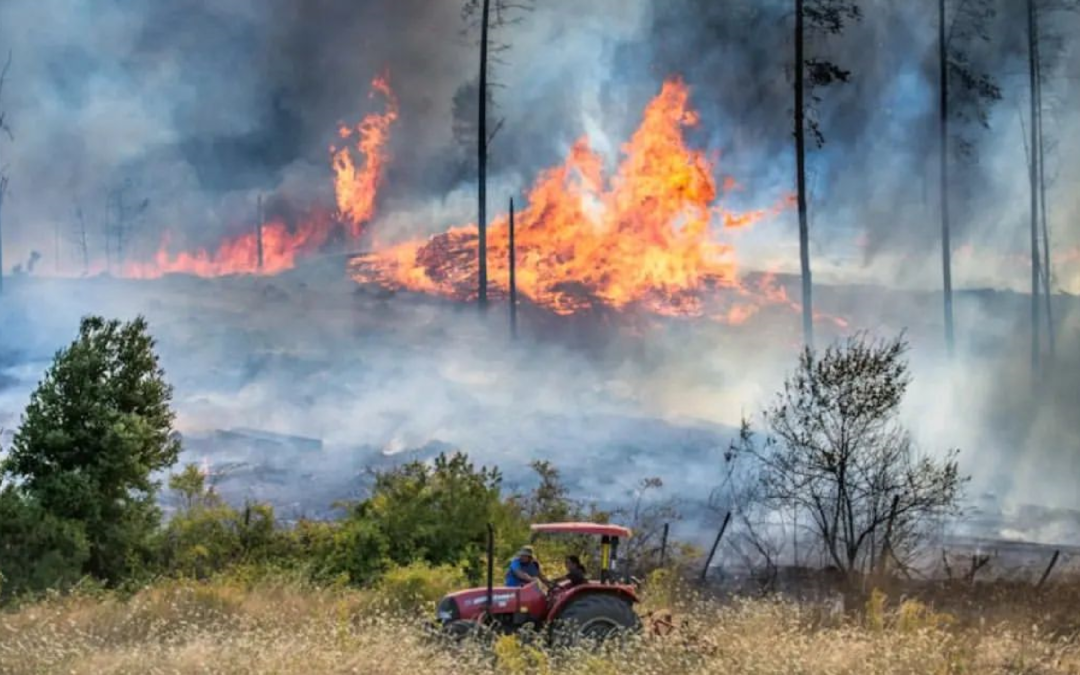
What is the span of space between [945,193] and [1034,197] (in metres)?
1.29

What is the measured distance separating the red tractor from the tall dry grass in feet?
0.84

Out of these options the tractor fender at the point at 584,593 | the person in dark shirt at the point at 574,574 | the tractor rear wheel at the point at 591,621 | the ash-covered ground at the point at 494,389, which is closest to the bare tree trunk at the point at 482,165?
the ash-covered ground at the point at 494,389

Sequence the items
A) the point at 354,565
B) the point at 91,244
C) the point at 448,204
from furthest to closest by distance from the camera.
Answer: the point at 448,204, the point at 91,244, the point at 354,565

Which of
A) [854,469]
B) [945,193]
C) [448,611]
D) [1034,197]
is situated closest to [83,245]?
[448,611]

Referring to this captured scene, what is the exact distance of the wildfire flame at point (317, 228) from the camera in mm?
15828

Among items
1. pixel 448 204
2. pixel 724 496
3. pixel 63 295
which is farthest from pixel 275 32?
pixel 724 496

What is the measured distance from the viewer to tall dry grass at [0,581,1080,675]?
9289 millimetres

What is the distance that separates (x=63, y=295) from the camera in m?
15.8

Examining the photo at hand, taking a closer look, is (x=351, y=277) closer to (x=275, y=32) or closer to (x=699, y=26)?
(x=275, y=32)

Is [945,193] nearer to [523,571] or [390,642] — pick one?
[523,571]

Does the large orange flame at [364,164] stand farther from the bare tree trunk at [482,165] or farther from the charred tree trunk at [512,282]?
the charred tree trunk at [512,282]

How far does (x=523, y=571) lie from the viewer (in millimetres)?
10305

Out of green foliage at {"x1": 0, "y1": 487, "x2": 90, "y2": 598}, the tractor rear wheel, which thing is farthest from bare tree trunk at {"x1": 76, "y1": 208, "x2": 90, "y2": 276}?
the tractor rear wheel

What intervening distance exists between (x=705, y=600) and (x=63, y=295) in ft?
30.1
